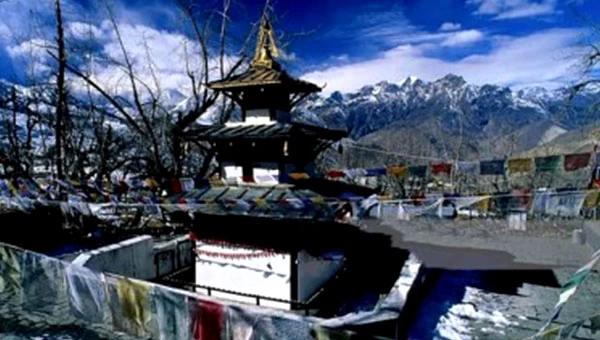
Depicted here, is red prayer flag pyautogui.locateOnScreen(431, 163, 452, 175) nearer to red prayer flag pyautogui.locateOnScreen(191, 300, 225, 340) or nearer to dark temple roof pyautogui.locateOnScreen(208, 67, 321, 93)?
dark temple roof pyautogui.locateOnScreen(208, 67, 321, 93)

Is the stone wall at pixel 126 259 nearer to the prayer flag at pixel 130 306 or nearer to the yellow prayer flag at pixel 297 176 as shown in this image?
the prayer flag at pixel 130 306

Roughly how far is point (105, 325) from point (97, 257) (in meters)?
4.55

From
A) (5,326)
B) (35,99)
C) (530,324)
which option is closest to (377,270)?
(530,324)

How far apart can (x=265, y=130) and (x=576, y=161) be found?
31.7ft

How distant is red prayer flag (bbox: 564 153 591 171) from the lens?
1449cm

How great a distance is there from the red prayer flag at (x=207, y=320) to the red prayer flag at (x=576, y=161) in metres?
11.4

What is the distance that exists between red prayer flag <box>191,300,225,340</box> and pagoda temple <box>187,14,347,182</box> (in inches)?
211

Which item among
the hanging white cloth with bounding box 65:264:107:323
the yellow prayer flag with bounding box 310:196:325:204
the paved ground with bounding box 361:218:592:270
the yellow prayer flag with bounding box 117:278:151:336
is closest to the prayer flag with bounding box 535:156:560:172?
the paved ground with bounding box 361:218:592:270

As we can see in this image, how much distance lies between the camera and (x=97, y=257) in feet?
53.7

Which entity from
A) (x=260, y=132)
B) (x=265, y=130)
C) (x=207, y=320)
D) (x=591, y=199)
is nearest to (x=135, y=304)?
(x=207, y=320)

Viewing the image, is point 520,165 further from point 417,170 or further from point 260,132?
point 260,132

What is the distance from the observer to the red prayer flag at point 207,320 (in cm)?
1026

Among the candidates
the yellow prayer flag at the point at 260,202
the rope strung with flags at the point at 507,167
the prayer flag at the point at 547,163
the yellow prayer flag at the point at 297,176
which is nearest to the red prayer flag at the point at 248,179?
the yellow prayer flag at the point at 260,202

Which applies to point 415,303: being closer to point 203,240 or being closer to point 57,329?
point 203,240
